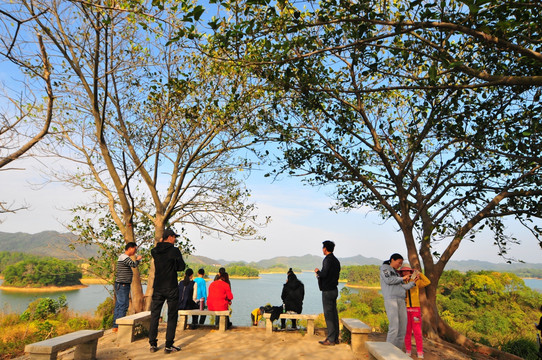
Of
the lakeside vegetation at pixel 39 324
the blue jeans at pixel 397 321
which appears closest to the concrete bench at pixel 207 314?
the lakeside vegetation at pixel 39 324

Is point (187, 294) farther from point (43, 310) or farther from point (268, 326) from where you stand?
point (43, 310)

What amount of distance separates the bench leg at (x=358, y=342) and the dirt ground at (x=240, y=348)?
128 mm

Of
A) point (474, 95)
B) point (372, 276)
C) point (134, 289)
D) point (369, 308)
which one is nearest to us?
point (474, 95)

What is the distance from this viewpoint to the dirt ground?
5.71 m

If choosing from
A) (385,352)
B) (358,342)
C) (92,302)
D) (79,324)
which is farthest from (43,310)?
(92,302)

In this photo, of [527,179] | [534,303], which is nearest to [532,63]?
[527,179]

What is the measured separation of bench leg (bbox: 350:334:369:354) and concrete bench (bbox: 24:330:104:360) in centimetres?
434

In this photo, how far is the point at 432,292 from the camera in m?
9.66

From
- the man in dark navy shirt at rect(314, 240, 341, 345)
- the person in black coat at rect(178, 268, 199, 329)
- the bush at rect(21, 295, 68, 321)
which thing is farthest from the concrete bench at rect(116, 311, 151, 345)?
the bush at rect(21, 295, 68, 321)

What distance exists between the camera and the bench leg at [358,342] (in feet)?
20.3

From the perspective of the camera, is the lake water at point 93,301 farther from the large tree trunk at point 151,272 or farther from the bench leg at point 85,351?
the bench leg at point 85,351

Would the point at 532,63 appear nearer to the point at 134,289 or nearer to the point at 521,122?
the point at 521,122

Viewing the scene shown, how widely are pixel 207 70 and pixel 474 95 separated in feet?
27.2

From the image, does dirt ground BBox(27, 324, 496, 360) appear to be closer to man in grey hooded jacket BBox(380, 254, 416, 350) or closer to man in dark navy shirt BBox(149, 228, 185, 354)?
man in dark navy shirt BBox(149, 228, 185, 354)
